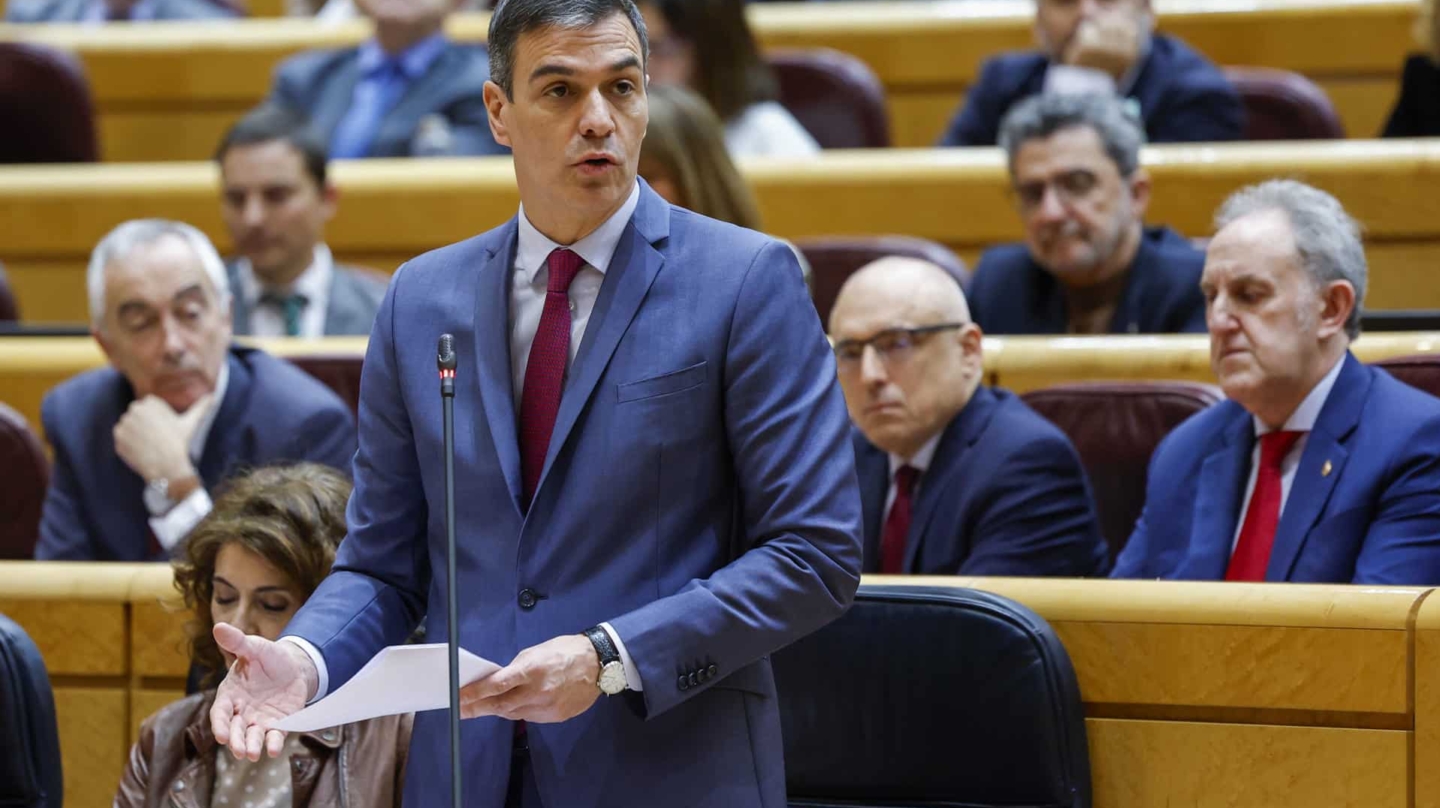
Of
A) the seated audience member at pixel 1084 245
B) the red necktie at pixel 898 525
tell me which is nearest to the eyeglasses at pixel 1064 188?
the seated audience member at pixel 1084 245

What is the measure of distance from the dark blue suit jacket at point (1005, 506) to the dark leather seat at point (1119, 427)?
0.15 metres

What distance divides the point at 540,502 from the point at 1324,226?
1.07m

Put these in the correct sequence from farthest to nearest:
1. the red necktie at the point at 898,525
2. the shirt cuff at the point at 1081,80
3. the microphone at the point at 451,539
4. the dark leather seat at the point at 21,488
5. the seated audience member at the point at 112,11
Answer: the seated audience member at the point at 112,11
the shirt cuff at the point at 1081,80
the dark leather seat at the point at 21,488
the red necktie at the point at 898,525
the microphone at the point at 451,539

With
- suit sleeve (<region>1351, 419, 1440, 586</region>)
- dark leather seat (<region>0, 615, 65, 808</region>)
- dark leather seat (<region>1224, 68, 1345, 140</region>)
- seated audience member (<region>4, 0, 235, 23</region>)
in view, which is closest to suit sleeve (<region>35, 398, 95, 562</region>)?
dark leather seat (<region>0, 615, 65, 808</region>)

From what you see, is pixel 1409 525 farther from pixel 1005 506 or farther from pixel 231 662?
pixel 231 662

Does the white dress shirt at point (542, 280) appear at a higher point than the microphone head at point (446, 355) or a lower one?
higher

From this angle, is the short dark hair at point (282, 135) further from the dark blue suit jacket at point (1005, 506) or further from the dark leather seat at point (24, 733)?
the dark leather seat at point (24, 733)

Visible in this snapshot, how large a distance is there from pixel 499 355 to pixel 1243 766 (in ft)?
2.12

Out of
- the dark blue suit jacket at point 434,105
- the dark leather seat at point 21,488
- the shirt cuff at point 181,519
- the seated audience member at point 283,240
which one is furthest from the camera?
the dark blue suit jacket at point 434,105

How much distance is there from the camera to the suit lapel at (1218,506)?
5.79 feet

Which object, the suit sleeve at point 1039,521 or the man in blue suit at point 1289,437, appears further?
the suit sleeve at point 1039,521

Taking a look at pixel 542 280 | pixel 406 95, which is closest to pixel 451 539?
pixel 542 280

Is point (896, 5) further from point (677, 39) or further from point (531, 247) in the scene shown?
point (531, 247)

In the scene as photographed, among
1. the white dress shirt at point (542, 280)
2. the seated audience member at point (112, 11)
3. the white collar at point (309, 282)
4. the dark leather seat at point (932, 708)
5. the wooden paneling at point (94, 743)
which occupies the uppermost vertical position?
the seated audience member at point (112, 11)
